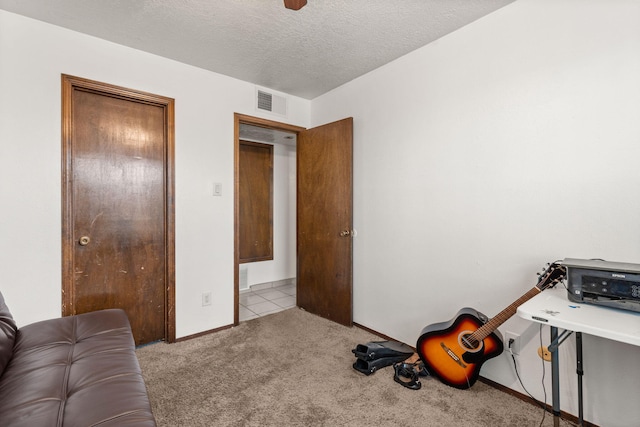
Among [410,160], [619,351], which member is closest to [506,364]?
Result: [619,351]

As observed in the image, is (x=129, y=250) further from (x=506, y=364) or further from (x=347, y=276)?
(x=506, y=364)

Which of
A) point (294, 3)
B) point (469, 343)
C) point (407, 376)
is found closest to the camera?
point (294, 3)

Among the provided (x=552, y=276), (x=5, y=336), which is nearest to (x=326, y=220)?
(x=552, y=276)

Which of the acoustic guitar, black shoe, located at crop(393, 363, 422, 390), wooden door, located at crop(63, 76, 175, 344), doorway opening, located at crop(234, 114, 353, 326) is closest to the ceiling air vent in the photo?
doorway opening, located at crop(234, 114, 353, 326)

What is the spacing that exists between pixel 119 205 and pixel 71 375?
153 cm

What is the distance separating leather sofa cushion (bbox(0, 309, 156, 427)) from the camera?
0.98 meters

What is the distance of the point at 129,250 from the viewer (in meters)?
2.49

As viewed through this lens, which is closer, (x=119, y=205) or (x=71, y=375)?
(x=71, y=375)

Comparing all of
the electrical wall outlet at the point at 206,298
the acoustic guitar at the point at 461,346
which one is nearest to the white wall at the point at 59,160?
the electrical wall outlet at the point at 206,298

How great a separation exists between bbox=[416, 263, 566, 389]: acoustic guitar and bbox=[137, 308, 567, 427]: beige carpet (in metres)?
0.10

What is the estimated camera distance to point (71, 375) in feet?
4.06

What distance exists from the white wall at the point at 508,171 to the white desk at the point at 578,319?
0.36 metres

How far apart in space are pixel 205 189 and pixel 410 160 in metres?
1.88

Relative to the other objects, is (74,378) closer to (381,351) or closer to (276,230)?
(381,351)
